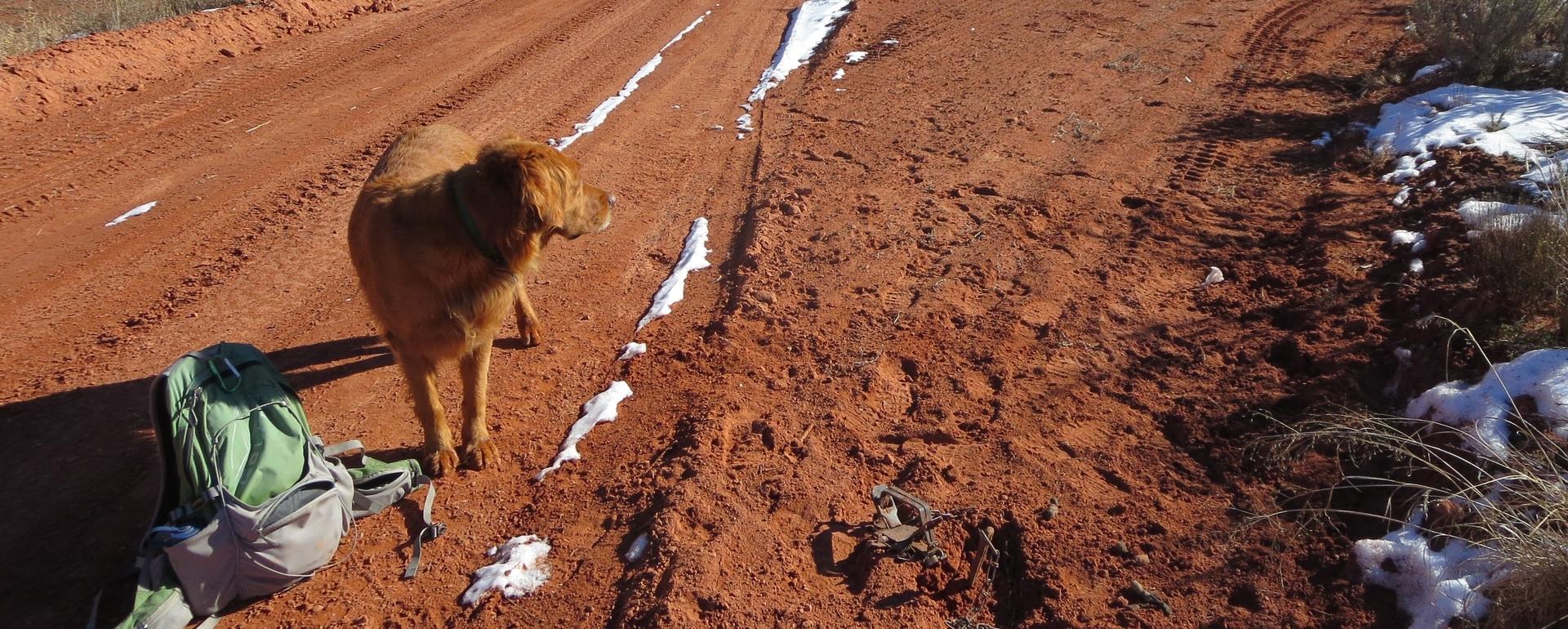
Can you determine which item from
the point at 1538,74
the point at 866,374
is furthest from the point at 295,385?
the point at 1538,74

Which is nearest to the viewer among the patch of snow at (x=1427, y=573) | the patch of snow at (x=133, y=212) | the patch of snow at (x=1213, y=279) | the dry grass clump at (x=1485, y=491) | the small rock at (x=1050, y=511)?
the dry grass clump at (x=1485, y=491)

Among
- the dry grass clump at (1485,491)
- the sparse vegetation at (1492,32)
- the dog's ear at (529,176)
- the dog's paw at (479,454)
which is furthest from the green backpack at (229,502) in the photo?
the sparse vegetation at (1492,32)

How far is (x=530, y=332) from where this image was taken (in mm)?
5664

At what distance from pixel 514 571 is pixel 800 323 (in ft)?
7.90

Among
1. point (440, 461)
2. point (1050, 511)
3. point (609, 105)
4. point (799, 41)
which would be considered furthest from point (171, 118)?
point (1050, 511)

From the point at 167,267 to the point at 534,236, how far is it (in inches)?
170

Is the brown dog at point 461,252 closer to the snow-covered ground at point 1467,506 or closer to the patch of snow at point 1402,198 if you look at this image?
the snow-covered ground at point 1467,506

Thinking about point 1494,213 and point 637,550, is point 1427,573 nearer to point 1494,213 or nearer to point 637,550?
point 1494,213

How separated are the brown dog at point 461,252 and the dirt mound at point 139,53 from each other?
806cm

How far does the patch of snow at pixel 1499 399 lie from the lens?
142 inches

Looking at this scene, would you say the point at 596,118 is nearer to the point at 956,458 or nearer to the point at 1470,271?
the point at 956,458

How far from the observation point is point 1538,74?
7.94 m

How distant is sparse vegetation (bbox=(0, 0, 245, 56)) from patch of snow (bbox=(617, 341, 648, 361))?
33.1 ft

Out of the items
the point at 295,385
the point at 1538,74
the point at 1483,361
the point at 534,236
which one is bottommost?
the point at 1538,74
